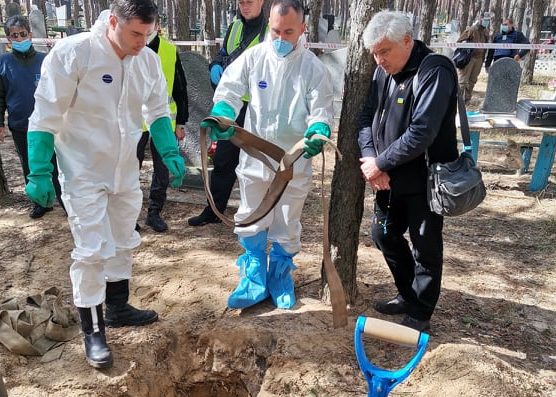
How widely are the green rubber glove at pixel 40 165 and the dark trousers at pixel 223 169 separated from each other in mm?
1971

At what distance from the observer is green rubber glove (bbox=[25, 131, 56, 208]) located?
2584mm

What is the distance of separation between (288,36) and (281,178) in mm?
817

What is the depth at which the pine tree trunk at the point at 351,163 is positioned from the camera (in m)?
2.94

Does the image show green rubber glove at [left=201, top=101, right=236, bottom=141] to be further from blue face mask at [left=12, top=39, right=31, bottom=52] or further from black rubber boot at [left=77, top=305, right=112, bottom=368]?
blue face mask at [left=12, top=39, right=31, bottom=52]

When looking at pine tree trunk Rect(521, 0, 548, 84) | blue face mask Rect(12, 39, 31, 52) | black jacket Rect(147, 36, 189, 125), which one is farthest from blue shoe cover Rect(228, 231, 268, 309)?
pine tree trunk Rect(521, 0, 548, 84)

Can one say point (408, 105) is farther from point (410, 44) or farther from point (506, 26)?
point (506, 26)

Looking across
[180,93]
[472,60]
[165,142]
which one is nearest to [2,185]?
[180,93]

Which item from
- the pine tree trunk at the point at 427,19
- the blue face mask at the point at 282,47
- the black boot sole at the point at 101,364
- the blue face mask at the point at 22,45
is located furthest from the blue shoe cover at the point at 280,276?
the pine tree trunk at the point at 427,19

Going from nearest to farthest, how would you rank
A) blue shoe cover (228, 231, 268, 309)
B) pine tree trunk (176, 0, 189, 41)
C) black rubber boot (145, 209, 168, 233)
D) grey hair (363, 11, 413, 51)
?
1. grey hair (363, 11, 413, 51)
2. blue shoe cover (228, 231, 268, 309)
3. black rubber boot (145, 209, 168, 233)
4. pine tree trunk (176, 0, 189, 41)

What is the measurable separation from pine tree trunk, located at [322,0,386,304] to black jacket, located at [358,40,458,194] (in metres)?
0.10

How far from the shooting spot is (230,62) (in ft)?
14.5

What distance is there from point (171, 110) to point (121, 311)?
6.48ft

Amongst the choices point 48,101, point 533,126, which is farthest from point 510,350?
point 533,126

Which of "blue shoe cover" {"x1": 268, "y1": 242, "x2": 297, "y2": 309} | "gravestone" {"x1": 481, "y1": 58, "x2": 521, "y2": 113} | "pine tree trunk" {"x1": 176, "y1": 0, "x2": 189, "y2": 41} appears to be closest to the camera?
"blue shoe cover" {"x1": 268, "y1": 242, "x2": 297, "y2": 309}
